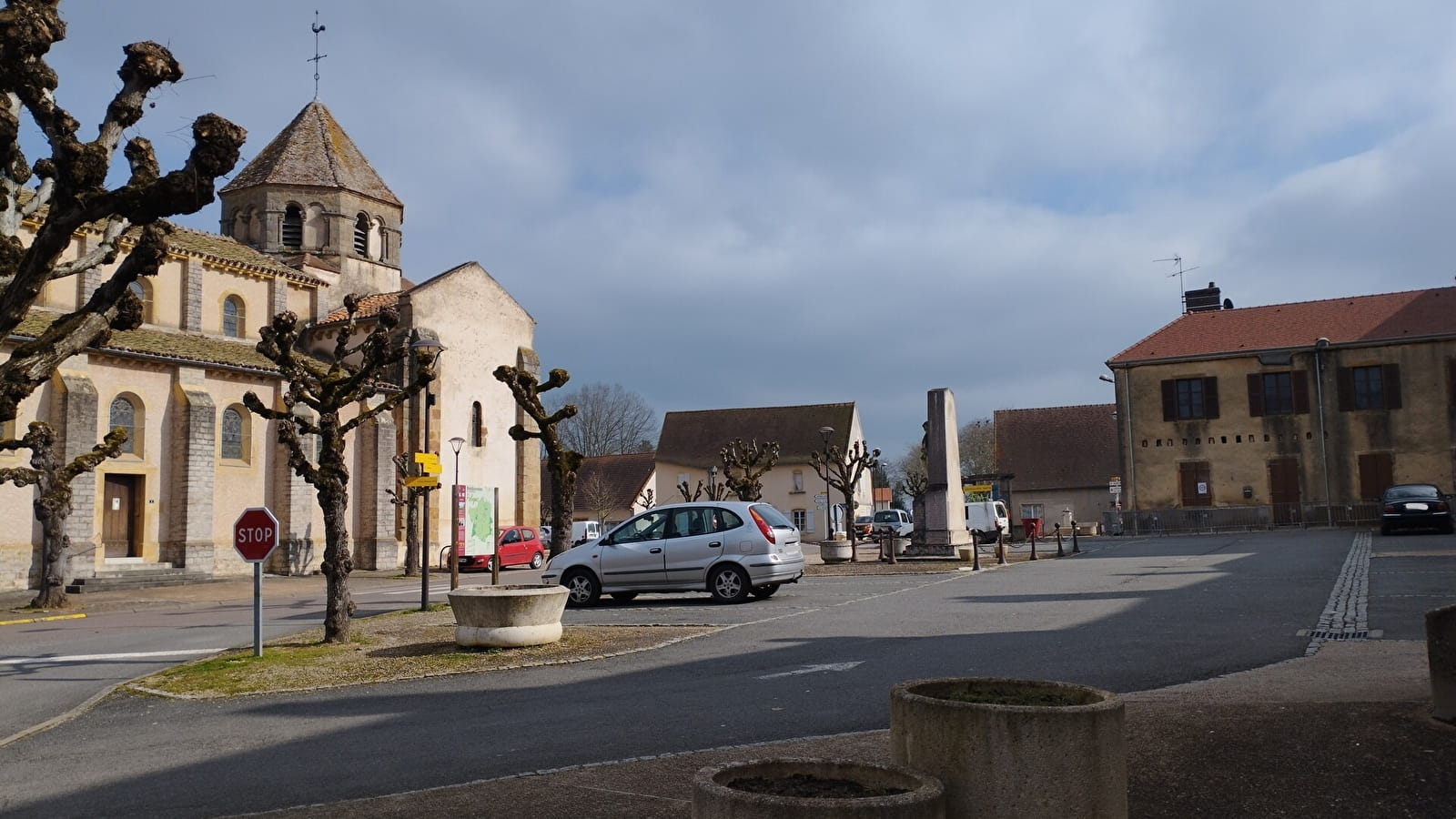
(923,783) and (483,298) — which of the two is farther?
(483,298)

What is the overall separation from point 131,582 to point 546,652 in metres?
22.8

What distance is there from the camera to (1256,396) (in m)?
44.7

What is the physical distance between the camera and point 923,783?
3.84 m

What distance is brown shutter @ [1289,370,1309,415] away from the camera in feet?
144

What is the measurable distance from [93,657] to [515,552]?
2306cm

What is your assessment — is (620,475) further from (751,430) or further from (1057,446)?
(1057,446)

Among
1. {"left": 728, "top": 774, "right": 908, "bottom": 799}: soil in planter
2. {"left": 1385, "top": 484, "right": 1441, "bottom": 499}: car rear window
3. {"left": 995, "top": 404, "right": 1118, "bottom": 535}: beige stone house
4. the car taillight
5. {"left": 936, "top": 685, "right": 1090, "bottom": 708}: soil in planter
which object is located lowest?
{"left": 728, "top": 774, "right": 908, "bottom": 799}: soil in planter

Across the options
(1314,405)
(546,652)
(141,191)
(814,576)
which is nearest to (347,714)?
(546,652)

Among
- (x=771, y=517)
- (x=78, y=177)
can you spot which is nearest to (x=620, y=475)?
(x=771, y=517)

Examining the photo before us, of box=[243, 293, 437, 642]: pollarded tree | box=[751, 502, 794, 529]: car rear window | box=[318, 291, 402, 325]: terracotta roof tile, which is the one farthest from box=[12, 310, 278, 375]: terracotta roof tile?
box=[751, 502, 794, 529]: car rear window

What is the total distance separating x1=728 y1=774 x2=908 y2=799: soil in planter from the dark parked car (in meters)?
32.6

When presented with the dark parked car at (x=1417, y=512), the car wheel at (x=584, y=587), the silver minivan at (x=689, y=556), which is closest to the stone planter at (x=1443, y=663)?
the silver minivan at (x=689, y=556)

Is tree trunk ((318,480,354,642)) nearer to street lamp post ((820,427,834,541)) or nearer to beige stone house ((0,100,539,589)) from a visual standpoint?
beige stone house ((0,100,539,589))

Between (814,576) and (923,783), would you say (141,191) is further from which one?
(814,576)
